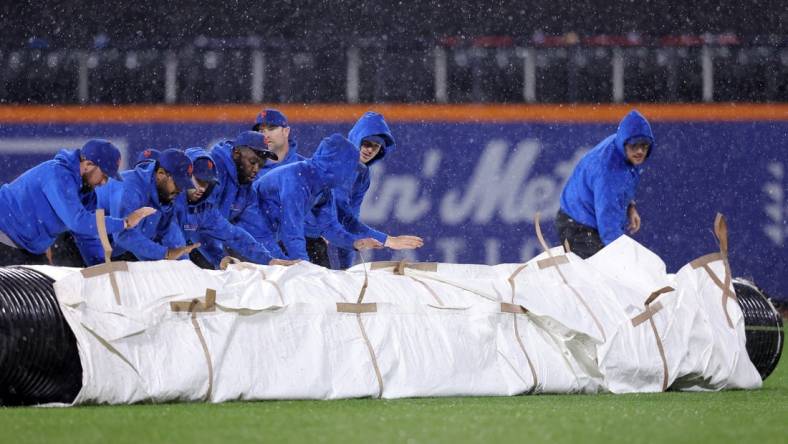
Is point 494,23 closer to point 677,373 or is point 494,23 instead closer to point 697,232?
point 697,232

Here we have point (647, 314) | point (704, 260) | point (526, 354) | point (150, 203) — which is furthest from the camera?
point (150, 203)

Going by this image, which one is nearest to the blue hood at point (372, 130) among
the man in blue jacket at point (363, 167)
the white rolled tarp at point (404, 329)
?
the man in blue jacket at point (363, 167)

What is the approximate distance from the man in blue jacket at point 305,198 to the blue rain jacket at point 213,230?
258mm

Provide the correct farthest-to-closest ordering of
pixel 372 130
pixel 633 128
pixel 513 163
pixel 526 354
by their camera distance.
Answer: pixel 513 163 → pixel 372 130 → pixel 633 128 → pixel 526 354

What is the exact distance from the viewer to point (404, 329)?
789 centimetres

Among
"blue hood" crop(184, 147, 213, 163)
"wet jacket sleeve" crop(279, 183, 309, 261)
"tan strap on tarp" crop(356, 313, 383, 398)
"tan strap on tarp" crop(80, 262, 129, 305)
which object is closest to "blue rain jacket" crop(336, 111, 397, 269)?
"wet jacket sleeve" crop(279, 183, 309, 261)

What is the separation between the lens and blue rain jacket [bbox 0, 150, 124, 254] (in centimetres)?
917

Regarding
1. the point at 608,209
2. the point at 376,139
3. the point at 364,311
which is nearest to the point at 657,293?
the point at 364,311

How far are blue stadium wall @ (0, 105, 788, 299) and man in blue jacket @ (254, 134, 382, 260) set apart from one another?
15.2ft

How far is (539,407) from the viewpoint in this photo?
7.15m

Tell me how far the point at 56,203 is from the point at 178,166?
79 cm

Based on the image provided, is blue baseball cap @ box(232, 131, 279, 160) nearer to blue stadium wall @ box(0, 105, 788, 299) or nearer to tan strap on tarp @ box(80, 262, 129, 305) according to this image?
tan strap on tarp @ box(80, 262, 129, 305)

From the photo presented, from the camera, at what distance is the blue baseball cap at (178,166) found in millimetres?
9117

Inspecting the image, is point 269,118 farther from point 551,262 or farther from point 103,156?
point 551,262
